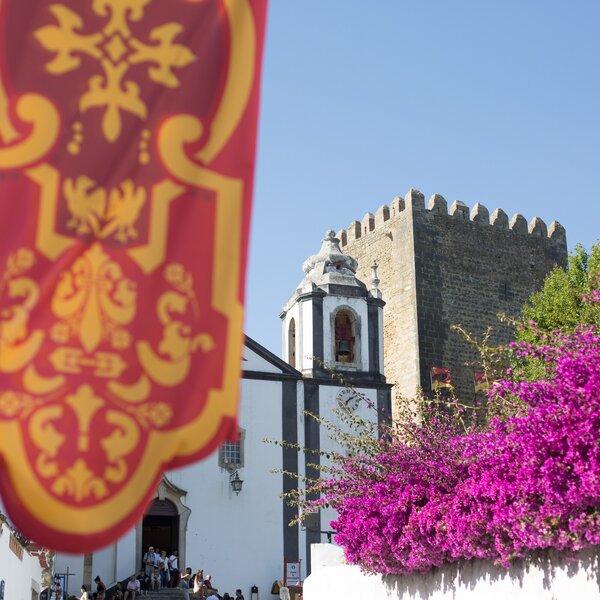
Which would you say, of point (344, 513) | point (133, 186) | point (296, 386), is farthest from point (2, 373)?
point (296, 386)

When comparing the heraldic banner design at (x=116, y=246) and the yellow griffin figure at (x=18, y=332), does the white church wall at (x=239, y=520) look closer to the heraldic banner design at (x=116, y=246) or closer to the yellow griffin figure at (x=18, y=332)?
the heraldic banner design at (x=116, y=246)

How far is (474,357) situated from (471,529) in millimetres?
25767

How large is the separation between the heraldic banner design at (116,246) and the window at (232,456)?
81.7 ft

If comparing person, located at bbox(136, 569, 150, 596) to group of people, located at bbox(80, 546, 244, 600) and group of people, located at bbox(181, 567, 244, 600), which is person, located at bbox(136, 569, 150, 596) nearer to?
group of people, located at bbox(80, 546, 244, 600)

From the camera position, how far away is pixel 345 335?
102ft

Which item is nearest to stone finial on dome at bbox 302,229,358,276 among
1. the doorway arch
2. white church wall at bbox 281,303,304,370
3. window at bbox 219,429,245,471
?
white church wall at bbox 281,303,304,370

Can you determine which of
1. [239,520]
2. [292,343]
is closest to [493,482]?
[239,520]

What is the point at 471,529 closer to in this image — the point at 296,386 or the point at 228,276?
the point at 228,276

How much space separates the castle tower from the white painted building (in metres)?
0.03

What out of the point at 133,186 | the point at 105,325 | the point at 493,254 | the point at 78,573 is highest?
the point at 493,254

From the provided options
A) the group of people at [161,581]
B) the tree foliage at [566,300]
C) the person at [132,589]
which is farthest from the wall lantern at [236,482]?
the tree foliage at [566,300]

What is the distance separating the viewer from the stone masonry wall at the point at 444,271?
36.4 m

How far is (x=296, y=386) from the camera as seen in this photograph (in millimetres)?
29328

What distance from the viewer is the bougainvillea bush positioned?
9789mm
